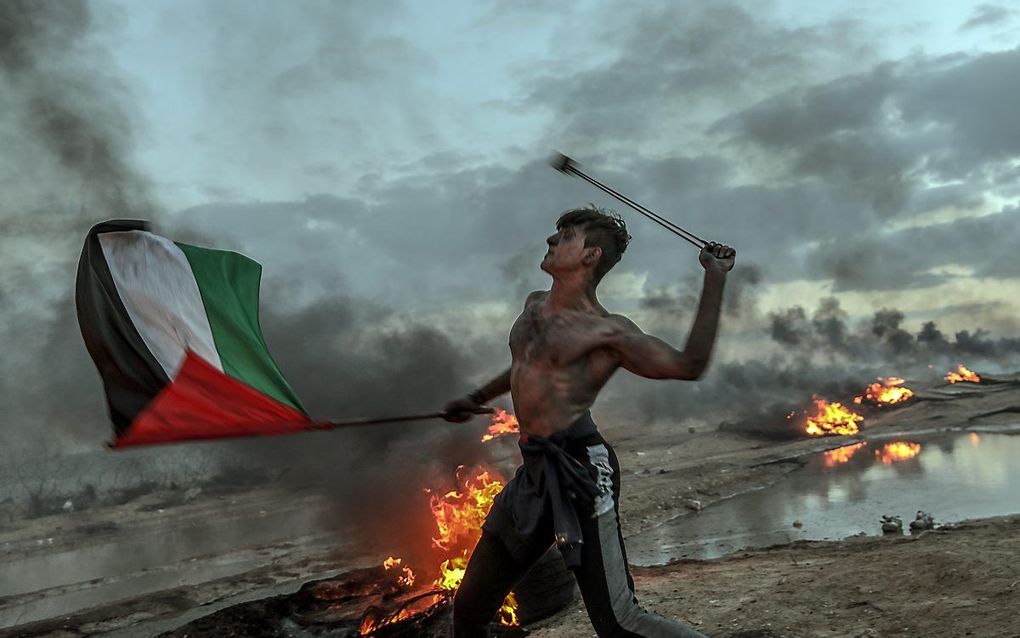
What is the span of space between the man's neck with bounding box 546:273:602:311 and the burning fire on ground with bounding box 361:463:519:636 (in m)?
3.43

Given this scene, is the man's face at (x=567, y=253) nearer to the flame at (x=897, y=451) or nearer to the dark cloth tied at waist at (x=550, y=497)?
the dark cloth tied at waist at (x=550, y=497)

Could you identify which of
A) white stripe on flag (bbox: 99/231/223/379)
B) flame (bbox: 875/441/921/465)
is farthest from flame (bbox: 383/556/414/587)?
flame (bbox: 875/441/921/465)

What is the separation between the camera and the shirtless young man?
115 inches

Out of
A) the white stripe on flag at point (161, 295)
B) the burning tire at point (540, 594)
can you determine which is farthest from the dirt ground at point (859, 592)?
the white stripe on flag at point (161, 295)

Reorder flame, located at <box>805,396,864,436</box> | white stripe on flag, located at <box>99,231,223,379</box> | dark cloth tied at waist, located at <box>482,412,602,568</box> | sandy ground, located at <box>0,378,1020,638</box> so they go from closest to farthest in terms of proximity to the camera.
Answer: dark cloth tied at waist, located at <box>482,412,602,568</box> < white stripe on flag, located at <box>99,231,223,379</box> < sandy ground, located at <box>0,378,1020,638</box> < flame, located at <box>805,396,864,436</box>

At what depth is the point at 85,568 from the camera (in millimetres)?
11055

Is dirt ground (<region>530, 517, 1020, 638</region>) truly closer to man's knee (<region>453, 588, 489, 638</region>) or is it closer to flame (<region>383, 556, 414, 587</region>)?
flame (<region>383, 556, 414, 587</region>)

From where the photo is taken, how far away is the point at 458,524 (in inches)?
282

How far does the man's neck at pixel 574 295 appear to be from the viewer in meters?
3.39

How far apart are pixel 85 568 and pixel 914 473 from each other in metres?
13.7

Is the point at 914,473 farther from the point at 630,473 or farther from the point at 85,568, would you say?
the point at 85,568

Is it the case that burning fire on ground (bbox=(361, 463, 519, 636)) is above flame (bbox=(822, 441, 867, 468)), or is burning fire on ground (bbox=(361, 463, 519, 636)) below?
above

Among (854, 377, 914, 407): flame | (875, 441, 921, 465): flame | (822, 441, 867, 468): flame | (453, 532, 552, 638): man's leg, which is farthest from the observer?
(854, 377, 914, 407): flame

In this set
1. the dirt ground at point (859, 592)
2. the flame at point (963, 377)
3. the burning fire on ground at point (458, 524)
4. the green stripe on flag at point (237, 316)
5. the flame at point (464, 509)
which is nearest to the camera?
the green stripe on flag at point (237, 316)
